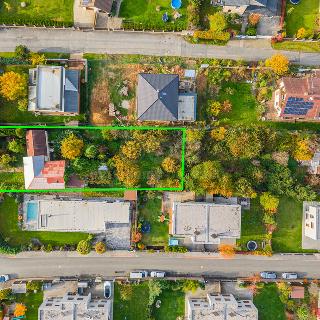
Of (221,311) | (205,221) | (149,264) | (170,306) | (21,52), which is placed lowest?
(170,306)

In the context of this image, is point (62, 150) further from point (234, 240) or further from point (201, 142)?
point (234, 240)

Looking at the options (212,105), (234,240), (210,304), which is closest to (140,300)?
(210,304)

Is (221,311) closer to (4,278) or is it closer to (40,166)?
(4,278)

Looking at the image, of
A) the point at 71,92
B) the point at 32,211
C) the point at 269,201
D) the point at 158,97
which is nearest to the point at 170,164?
the point at 158,97

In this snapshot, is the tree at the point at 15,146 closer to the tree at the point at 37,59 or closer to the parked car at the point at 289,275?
the tree at the point at 37,59

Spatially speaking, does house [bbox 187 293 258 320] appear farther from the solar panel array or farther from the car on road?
the solar panel array
